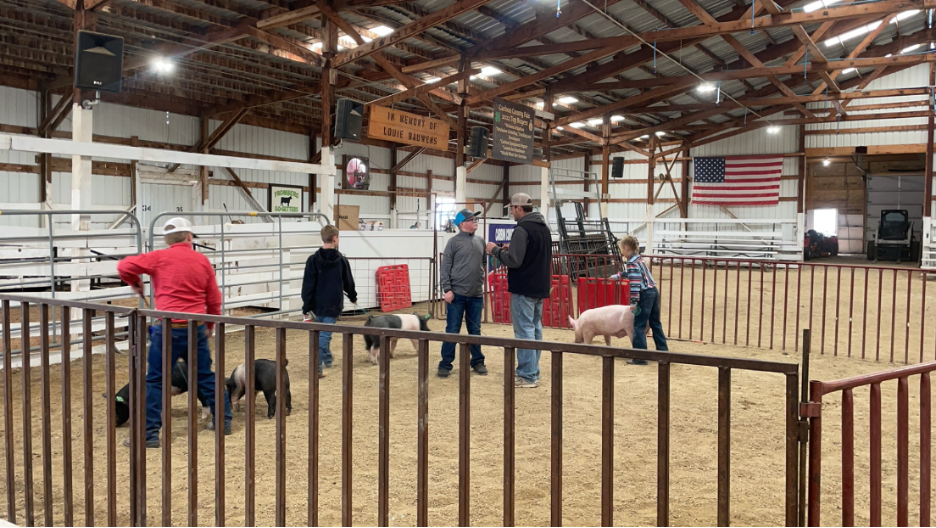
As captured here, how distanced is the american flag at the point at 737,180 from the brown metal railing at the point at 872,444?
24.7 meters

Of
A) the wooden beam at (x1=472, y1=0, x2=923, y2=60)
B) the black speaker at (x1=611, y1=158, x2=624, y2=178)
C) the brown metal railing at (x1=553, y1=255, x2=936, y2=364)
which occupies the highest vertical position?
the wooden beam at (x1=472, y1=0, x2=923, y2=60)

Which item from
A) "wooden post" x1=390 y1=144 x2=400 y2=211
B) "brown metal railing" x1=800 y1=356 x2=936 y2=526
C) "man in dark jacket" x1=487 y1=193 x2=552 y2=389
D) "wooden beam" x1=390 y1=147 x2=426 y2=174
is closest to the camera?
"brown metal railing" x1=800 y1=356 x2=936 y2=526

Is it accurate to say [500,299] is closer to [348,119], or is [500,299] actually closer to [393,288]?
[393,288]

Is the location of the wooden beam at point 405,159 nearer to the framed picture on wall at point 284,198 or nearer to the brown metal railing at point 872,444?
the framed picture on wall at point 284,198

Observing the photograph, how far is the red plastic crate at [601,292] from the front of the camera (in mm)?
9844

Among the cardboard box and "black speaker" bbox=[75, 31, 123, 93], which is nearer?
"black speaker" bbox=[75, 31, 123, 93]

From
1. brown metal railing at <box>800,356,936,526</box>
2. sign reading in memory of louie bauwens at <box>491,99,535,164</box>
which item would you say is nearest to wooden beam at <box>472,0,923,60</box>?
sign reading in memory of louie bauwens at <box>491,99,535,164</box>

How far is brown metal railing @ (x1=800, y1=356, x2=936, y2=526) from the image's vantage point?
200 cm

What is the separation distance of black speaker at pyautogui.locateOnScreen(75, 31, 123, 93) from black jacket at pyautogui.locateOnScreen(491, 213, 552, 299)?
19.4ft

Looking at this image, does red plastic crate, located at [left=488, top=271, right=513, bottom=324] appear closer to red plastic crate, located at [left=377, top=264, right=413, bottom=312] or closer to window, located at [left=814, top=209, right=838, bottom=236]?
red plastic crate, located at [left=377, top=264, right=413, bottom=312]

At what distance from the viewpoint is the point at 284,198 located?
22.9m

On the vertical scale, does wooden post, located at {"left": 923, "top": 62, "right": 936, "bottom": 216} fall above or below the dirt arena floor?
above

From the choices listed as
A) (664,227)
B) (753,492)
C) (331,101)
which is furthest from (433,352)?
(664,227)

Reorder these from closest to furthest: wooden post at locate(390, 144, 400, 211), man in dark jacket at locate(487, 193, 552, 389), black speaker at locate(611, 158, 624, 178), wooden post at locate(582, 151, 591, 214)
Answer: man in dark jacket at locate(487, 193, 552, 389)
black speaker at locate(611, 158, 624, 178)
wooden post at locate(390, 144, 400, 211)
wooden post at locate(582, 151, 591, 214)
